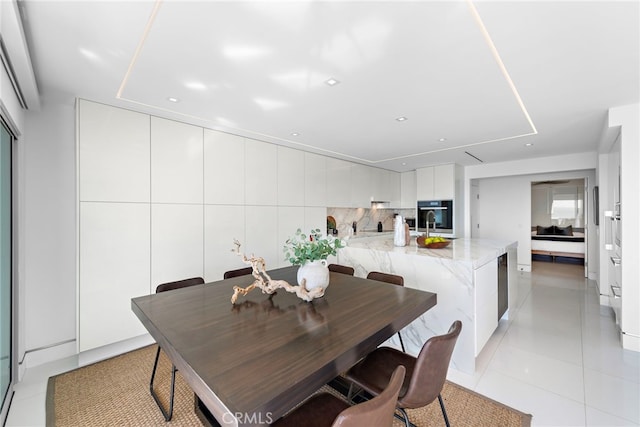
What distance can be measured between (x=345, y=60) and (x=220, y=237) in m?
2.40

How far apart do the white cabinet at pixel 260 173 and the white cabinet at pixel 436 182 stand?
11.3 ft

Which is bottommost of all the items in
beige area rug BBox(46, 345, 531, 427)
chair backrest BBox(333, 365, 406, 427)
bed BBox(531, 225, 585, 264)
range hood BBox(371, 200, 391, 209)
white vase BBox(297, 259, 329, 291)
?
beige area rug BBox(46, 345, 531, 427)

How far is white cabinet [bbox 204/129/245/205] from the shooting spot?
10.4ft

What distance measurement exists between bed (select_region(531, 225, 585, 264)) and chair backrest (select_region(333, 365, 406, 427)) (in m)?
8.52

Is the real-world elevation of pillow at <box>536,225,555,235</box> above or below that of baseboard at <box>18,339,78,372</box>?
above

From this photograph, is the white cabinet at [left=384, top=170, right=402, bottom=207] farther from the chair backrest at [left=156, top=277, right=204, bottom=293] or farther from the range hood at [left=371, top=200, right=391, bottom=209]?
the chair backrest at [left=156, top=277, right=204, bottom=293]

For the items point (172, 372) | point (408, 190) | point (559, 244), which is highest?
point (408, 190)

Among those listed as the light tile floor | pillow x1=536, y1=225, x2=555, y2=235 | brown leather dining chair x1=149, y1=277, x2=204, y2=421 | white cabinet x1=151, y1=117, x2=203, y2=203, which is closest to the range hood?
the light tile floor

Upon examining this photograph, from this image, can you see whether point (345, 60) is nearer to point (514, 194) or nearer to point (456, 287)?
point (456, 287)

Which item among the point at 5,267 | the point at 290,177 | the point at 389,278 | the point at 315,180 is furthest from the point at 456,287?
the point at 5,267

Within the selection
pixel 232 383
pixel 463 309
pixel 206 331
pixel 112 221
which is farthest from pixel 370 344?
pixel 112 221

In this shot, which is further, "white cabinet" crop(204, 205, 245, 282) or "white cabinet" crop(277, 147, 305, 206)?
"white cabinet" crop(277, 147, 305, 206)

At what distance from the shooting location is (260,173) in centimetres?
371

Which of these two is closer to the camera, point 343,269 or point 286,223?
point 343,269
